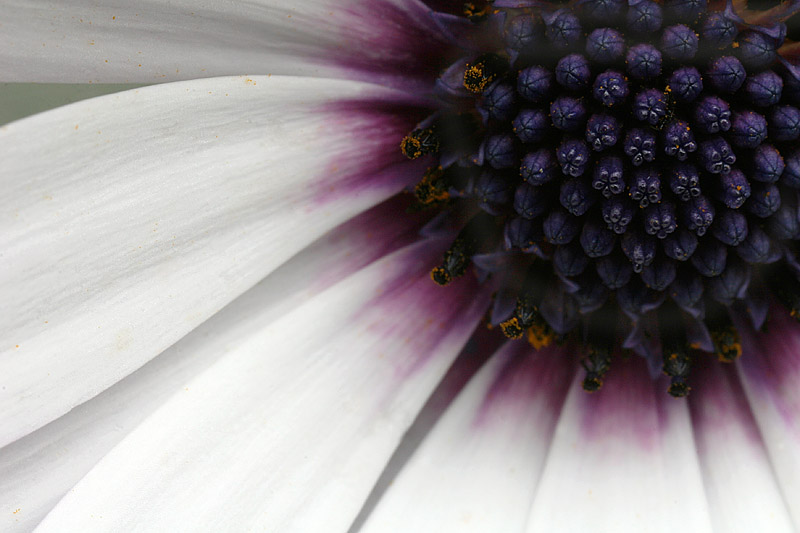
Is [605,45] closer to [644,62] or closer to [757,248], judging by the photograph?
[644,62]

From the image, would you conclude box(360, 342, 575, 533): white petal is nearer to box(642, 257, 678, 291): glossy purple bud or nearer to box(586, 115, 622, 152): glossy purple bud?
box(642, 257, 678, 291): glossy purple bud

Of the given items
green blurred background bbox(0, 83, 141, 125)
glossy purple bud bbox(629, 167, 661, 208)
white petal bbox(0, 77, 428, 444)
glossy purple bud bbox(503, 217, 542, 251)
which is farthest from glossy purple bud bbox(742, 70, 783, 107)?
green blurred background bbox(0, 83, 141, 125)

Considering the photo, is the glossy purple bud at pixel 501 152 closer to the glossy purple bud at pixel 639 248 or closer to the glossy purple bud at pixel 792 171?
the glossy purple bud at pixel 639 248

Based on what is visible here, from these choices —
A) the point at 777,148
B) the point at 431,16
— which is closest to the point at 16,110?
the point at 431,16

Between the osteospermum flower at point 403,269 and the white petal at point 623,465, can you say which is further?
the white petal at point 623,465

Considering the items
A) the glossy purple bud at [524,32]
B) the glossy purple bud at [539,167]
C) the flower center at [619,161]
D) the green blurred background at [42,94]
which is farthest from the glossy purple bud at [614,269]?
the green blurred background at [42,94]

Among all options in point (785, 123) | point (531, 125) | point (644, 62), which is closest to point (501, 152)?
point (531, 125)
